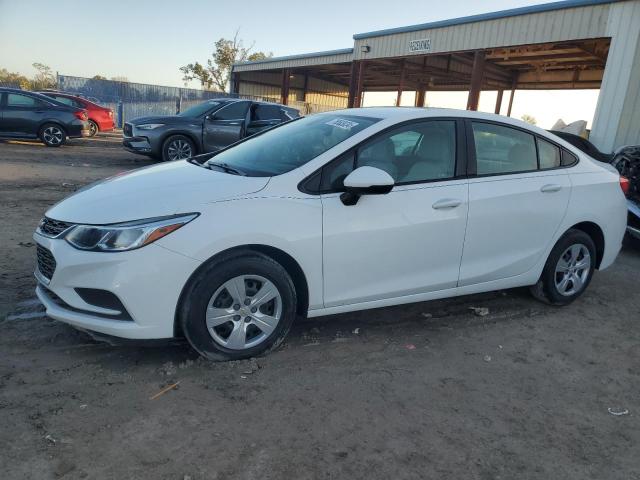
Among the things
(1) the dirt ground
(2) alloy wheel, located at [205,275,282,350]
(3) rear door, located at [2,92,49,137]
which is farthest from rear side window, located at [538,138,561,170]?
(3) rear door, located at [2,92,49,137]

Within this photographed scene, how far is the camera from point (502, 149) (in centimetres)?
397

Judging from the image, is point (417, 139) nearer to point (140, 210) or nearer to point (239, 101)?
point (140, 210)

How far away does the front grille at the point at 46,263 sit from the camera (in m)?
2.96

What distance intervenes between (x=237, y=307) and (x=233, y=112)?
9.11 meters

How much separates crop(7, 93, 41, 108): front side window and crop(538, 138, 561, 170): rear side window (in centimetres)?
1290

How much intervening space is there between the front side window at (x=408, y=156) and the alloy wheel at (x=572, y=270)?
59.9 inches

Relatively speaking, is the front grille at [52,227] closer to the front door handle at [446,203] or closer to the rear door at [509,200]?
the front door handle at [446,203]

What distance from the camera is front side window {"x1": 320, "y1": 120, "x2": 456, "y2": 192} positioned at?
3287 mm

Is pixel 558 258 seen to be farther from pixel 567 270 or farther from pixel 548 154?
pixel 548 154

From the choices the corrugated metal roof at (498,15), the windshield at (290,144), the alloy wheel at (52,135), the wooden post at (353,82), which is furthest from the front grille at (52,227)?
the wooden post at (353,82)

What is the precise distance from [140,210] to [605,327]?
148 inches

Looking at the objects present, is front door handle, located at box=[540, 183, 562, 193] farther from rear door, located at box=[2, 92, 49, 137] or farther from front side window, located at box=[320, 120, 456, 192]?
rear door, located at box=[2, 92, 49, 137]

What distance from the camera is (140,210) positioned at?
2.87 meters

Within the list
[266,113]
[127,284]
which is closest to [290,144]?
[127,284]
